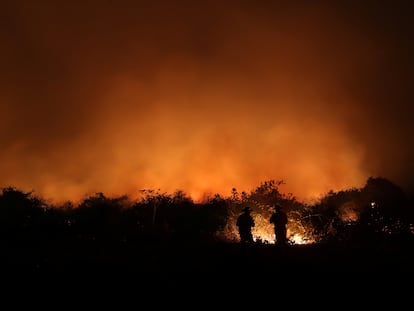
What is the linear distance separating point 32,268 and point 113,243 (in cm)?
679

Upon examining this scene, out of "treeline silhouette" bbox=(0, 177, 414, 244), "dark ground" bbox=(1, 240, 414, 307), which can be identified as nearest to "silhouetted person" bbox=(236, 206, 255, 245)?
"dark ground" bbox=(1, 240, 414, 307)

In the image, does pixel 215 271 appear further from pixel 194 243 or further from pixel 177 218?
pixel 177 218

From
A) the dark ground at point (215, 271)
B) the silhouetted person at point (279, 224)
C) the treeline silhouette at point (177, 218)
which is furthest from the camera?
the treeline silhouette at point (177, 218)

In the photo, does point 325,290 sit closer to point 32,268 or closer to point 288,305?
point 288,305

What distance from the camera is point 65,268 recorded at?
16.8m

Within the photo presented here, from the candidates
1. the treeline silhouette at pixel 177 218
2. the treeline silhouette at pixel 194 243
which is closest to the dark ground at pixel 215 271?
the treeline silhouette at pixel 194 243

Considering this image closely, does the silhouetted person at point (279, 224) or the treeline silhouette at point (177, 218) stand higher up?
the treeline silhouette at point (177, 218)

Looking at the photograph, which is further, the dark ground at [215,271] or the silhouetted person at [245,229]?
the silhouetted person at [245,229]

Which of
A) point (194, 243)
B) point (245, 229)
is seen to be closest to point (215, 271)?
point (245, 229)

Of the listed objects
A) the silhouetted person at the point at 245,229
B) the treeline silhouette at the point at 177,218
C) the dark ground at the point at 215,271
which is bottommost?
the dark ground at the point at 215,271

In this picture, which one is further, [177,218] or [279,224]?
[177,218]

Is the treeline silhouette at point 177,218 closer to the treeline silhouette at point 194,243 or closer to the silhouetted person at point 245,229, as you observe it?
the treeline silhouette at point 194,243

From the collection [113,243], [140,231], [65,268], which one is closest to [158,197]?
[140,231]

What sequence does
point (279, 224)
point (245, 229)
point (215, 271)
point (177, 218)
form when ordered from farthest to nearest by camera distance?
point (177, 218) → point (279, 224) → point (245, 229) → point (215, 271)
